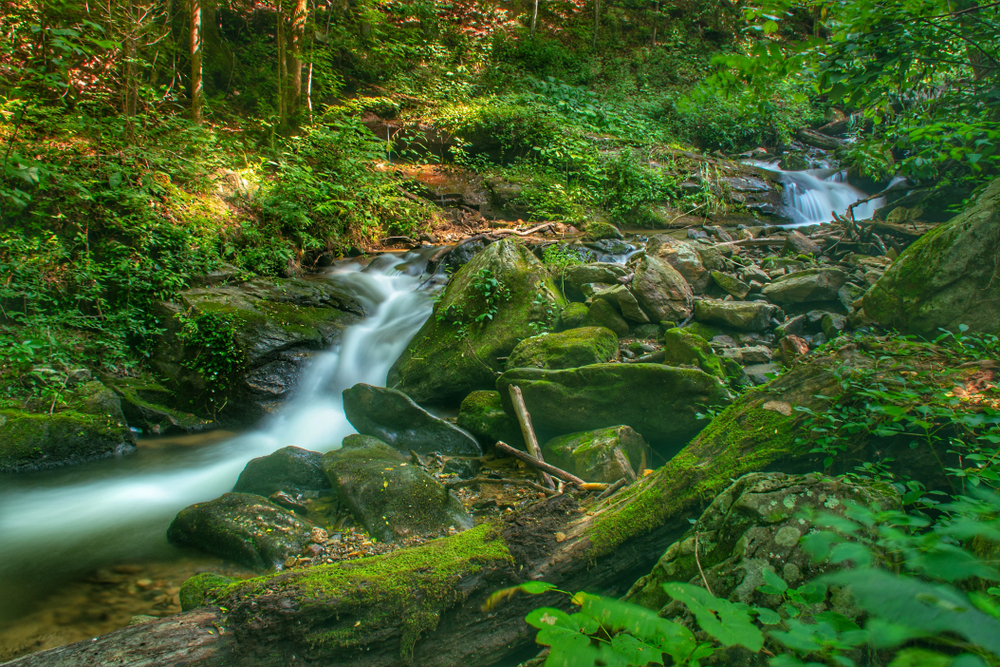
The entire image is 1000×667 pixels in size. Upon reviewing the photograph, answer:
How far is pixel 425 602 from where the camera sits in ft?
7.15

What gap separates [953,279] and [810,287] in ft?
6.06

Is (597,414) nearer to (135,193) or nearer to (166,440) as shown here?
(166,440)

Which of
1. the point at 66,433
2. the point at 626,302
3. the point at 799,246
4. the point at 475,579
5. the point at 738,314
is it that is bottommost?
the point at 475,579

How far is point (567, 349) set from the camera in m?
5.15

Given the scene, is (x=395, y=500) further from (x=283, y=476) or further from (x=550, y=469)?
(x=283, y=476)

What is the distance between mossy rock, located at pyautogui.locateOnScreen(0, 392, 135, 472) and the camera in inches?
199

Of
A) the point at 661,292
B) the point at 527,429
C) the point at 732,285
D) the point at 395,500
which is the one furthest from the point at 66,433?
the point at 732,285

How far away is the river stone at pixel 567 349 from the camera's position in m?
5.09

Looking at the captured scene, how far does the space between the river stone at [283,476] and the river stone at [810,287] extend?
19.0 feet

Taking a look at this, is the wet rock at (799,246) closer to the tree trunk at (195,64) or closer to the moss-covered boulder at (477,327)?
the moss-covered boulder at (477,327)

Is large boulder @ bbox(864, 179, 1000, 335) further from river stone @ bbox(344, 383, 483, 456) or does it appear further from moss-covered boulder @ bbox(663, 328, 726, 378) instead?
river stone @ bbox(344, 383, 483, 456)

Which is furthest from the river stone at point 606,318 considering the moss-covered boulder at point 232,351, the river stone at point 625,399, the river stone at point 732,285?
the moss-covered boulder at point 232,351

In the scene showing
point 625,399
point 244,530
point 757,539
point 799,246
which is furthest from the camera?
point 799,246

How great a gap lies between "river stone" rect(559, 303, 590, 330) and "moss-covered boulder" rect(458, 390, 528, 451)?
1.40 metres
